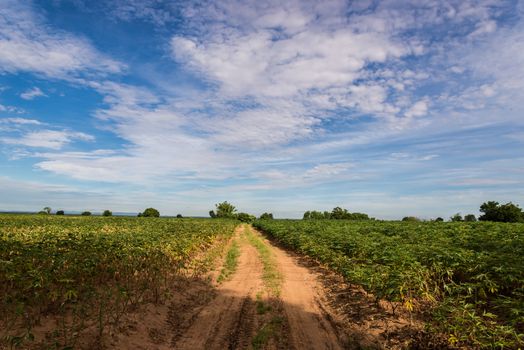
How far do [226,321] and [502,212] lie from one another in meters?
62.3

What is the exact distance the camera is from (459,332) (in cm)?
612

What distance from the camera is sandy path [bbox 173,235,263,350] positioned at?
22.8 feet

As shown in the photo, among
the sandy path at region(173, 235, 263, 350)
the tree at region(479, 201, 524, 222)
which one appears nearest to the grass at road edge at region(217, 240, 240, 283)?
the sandy path at region(173, 235, 263, 350)

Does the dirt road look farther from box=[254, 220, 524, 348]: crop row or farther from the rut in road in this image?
box=[254, 220, 524, 348]: crop row

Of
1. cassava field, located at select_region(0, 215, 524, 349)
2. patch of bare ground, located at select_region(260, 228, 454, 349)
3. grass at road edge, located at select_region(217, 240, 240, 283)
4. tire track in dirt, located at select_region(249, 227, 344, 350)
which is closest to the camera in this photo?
cassava field, located at select_region(0, 215, 524, 349)

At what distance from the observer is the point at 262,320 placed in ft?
27.5

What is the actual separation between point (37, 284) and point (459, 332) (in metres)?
8.45

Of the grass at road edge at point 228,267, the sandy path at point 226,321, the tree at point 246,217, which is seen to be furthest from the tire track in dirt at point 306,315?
the tree at point 246,217

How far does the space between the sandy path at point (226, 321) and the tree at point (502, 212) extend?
2299 inches

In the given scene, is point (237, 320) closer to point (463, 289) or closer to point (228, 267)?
point (463, 289)

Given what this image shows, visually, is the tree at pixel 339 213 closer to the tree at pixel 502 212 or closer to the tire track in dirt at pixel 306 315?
the tree at pixel 502 212

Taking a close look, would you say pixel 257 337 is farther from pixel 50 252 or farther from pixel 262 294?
pixel 50 252

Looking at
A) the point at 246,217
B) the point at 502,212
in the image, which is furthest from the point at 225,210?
the point at 502,212

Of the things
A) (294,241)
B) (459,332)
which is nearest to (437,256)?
(459,332)
